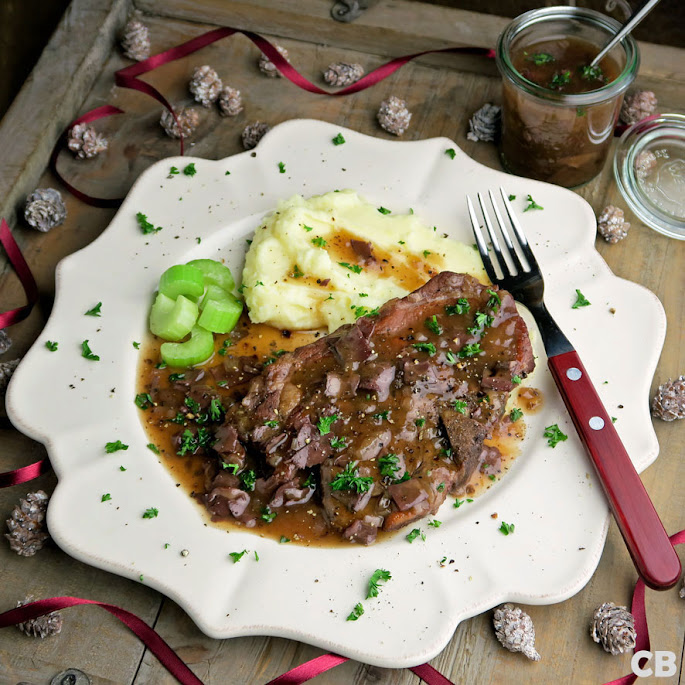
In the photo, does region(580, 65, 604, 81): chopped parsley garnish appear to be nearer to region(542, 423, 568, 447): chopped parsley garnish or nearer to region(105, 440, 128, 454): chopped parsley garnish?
region(542, 423, 568, 447): chopped parsley garnish

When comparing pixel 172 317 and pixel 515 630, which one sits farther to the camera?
pixel 172 317

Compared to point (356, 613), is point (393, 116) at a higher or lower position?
higher

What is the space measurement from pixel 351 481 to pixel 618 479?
5.02 ft

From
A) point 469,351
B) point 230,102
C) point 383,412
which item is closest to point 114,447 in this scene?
point 383,412

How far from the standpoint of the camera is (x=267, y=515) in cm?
455

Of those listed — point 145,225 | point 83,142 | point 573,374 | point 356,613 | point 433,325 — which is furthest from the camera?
point 83,142

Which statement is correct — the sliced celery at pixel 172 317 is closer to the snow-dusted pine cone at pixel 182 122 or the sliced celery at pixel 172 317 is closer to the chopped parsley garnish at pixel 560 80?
the snow-dusted pine cone at pixel 182 122

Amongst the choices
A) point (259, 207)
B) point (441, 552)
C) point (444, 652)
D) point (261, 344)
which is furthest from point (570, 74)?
point (444, 652)

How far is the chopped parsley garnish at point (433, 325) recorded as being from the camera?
4.79m

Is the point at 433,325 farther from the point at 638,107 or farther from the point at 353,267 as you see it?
the point at 638,107

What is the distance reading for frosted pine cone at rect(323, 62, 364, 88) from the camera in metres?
6.59

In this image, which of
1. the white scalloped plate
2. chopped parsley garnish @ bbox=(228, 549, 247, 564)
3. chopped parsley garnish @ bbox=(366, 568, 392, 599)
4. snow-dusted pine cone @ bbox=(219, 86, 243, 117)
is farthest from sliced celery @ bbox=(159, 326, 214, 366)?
snow-dusted pine cone @ bbox=(219, 86, 243, 117)

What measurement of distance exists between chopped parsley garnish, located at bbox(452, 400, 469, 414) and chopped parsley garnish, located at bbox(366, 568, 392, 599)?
98 centimetres

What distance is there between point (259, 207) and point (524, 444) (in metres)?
2.47
